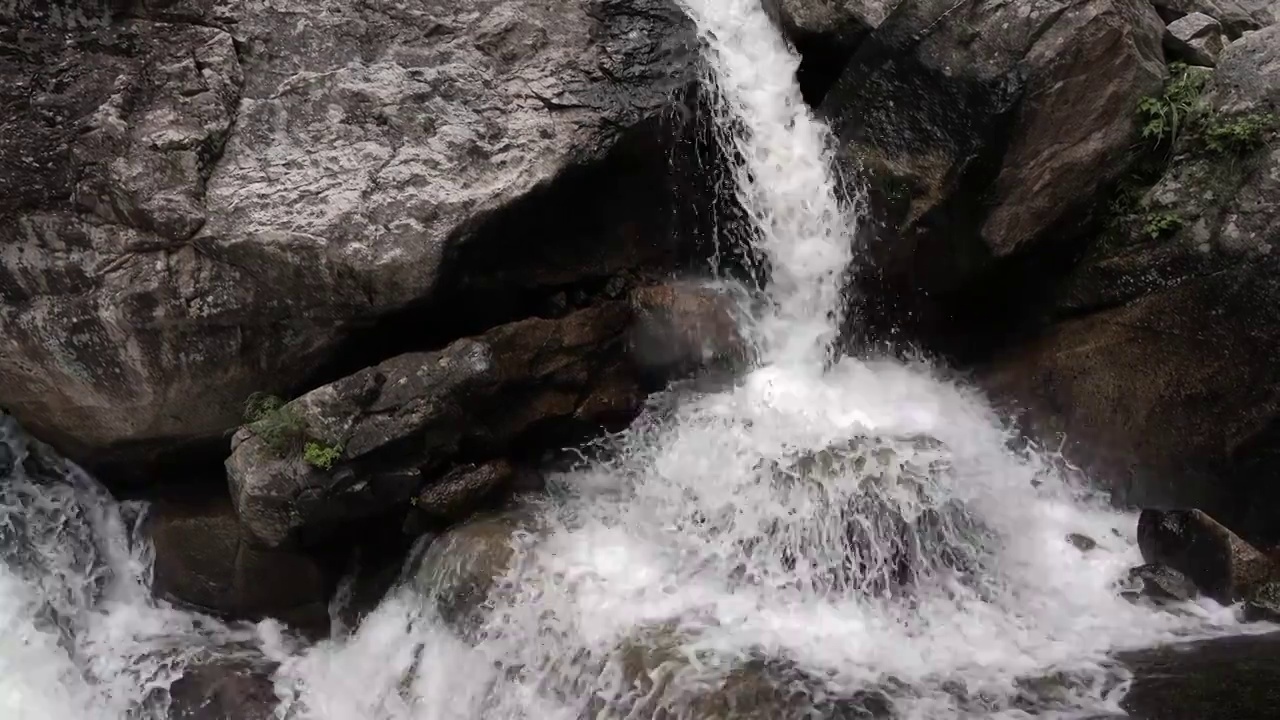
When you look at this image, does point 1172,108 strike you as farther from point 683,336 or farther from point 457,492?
point 457,492

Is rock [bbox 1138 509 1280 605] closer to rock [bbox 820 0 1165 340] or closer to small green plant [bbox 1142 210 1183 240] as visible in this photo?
small green plant [bbox 1142 210 1183 240]

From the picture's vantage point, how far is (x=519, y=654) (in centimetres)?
579

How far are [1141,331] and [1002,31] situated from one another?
2.72 metres

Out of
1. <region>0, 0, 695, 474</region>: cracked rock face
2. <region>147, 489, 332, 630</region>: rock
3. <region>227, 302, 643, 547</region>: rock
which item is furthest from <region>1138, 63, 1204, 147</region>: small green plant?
<region>147, 489, 332, 630</region>: rock

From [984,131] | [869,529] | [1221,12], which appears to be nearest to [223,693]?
[869,529]

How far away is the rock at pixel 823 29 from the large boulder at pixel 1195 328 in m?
2.83

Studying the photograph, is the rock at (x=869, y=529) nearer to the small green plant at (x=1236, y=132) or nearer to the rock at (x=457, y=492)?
the rock at (x=457, y=492)

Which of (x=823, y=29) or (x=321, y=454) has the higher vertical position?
(x=823, y=29)

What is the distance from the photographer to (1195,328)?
6.73m

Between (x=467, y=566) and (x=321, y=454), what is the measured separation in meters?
1.38

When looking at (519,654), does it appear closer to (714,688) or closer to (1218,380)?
(714,688)

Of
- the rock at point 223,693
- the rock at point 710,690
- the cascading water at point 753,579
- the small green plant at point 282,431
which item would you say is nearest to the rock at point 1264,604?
the cascading water at point 753,579

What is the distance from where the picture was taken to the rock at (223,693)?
6.38 metres

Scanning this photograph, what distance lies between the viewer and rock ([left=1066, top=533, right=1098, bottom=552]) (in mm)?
6570
